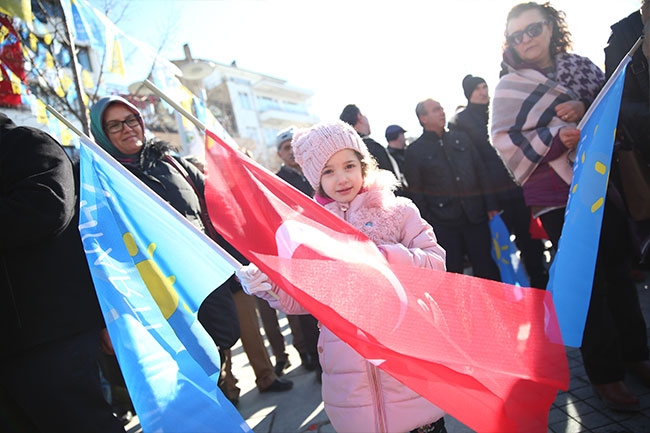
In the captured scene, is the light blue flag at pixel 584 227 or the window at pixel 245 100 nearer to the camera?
the light blue flag at pixel 584 227

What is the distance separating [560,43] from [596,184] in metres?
1.09

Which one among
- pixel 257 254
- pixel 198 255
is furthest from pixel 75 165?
pixel 257 254

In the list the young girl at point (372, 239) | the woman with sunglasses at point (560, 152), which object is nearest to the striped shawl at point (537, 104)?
the woman with sunglasses at point (560, 152)

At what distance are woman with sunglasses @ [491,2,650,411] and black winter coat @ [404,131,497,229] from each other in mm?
1355

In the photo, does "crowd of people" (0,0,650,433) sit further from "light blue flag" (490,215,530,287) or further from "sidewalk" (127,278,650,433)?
"light blue flag" (490,215,530,287)

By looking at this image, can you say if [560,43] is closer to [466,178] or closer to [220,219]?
[466,178]

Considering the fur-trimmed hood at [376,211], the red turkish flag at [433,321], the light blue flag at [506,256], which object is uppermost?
the fur-trimmed hood at [376,211]

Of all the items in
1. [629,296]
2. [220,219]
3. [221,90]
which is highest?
[221,90]

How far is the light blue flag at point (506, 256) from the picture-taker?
371 cm

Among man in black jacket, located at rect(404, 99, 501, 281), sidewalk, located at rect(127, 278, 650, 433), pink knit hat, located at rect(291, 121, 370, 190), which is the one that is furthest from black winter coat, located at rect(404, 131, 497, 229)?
pink knit hat, located at rect(291, 121, 370, 190)

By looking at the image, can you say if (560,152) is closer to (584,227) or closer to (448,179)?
(584,227)

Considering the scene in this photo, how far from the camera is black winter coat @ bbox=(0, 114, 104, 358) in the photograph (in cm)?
165

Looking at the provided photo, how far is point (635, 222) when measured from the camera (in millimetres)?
2193

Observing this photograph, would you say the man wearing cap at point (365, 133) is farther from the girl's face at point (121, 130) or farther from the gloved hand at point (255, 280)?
the gloved hand at point (255, 280)
